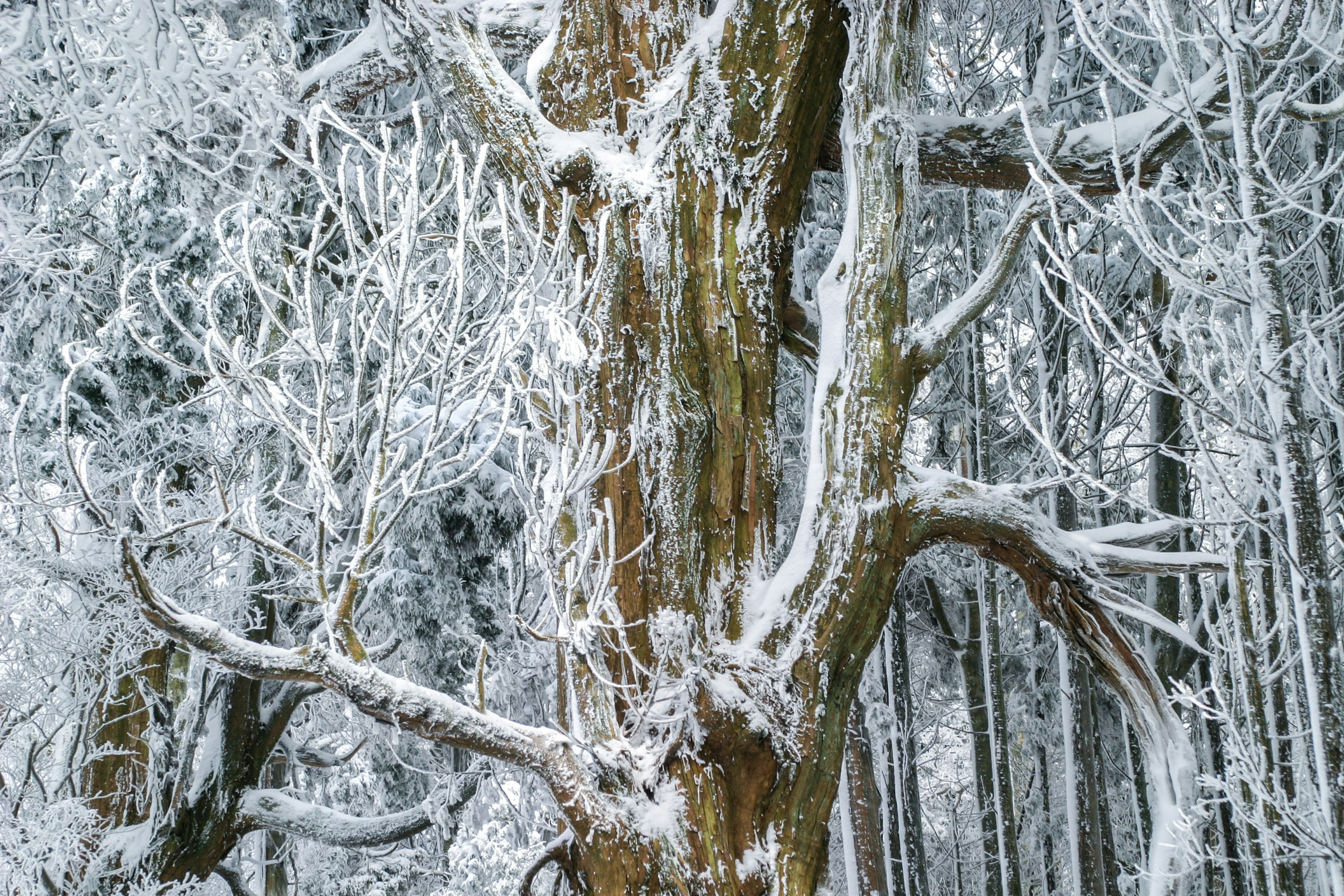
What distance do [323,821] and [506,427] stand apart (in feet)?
19.0

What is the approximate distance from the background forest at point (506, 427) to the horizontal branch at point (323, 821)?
32 millimetres

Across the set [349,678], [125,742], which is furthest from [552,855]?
[125,742]

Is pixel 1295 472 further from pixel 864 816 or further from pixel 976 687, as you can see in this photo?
pixel 976 687

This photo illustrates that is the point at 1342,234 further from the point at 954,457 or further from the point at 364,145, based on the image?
the point at 364,145

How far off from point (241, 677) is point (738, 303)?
4900 millimetres

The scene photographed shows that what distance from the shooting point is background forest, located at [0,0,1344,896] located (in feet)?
7.86

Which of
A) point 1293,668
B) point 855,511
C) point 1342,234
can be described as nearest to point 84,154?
point 855,511

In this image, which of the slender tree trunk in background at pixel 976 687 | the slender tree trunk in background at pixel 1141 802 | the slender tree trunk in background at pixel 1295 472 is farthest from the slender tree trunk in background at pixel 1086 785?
the slender tree trunk in background at pixel 1295 472

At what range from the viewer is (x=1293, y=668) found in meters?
2.94

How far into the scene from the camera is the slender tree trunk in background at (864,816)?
7.54m

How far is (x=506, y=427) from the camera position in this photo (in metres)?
2.28

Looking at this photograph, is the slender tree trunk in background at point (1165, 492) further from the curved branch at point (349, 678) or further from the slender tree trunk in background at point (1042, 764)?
the curved branch at point (349, 678)

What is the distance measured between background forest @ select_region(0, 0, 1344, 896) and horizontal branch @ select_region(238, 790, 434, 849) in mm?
32

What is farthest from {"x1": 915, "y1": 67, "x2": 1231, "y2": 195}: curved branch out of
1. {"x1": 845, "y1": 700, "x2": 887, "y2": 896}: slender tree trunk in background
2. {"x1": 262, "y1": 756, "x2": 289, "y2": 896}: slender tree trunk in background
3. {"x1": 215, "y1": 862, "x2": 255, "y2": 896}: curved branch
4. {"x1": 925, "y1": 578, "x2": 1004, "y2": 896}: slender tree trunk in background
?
{"x1": 262, "y1": 756, "x2": 289, "y2": 896}: slender tree trunk in background
